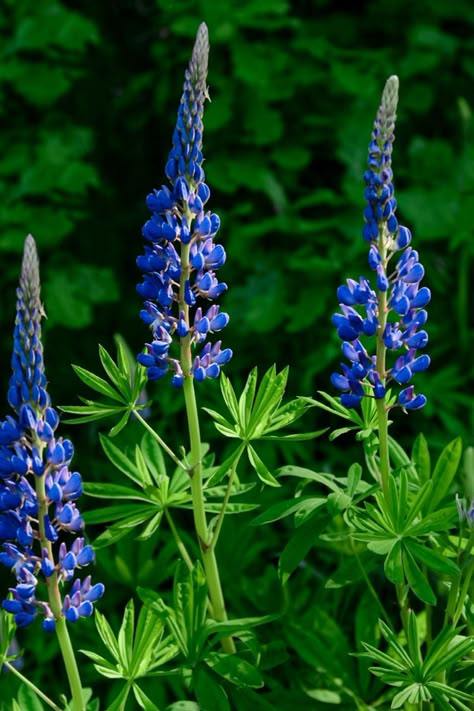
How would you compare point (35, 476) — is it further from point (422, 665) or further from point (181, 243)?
point (422, 665)

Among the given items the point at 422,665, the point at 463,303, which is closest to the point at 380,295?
the point at 422,665

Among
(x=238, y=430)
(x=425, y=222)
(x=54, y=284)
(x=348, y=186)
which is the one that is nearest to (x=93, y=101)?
(x=54, y=284)

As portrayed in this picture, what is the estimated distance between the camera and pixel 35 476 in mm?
1790

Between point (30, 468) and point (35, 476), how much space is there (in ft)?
0.13

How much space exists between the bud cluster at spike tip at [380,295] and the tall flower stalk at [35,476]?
0.58 metres

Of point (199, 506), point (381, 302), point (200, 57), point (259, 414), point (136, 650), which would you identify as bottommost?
point (136, 650)

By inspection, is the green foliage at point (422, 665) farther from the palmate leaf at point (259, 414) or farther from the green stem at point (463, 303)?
the green stem at point (463, 303)

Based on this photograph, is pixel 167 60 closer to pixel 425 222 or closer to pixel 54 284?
pixel 54 284

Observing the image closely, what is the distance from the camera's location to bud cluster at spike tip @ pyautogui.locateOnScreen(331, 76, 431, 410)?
6.21ft

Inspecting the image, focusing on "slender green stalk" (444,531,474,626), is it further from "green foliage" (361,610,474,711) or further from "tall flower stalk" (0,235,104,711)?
"tall flower stalk" (0,235,104,711)

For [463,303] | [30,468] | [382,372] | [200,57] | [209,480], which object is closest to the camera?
[30,468]

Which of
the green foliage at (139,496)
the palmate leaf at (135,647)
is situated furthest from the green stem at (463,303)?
the palmate leaf at (135,647)

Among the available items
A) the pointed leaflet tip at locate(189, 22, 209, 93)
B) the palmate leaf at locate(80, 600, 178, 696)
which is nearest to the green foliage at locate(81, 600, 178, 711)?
the palmate leaf at locate(80, 600, 178, 696)

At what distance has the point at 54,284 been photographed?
13.1ft
